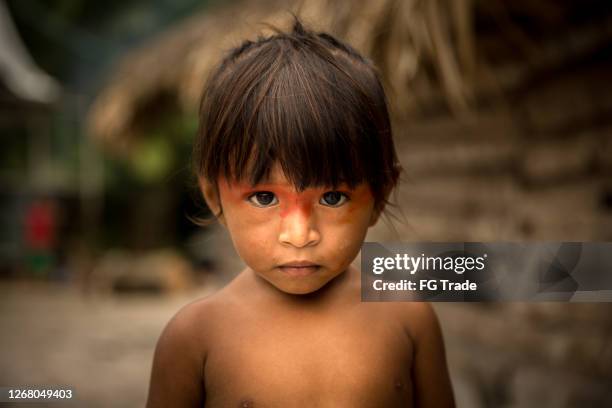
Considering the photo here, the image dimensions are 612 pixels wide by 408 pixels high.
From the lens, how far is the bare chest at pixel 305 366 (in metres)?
0.80

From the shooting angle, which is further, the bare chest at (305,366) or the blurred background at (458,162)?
the blurred background at (458,162)

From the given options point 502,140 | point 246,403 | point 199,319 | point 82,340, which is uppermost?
point 502,140

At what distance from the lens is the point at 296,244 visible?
75 cm

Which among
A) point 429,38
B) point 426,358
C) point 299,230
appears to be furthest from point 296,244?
point 429,38

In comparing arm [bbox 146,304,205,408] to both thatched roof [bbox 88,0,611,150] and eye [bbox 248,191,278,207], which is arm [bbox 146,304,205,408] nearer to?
eye [bbox 248,191,278,207]

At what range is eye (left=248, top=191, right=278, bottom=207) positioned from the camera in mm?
783

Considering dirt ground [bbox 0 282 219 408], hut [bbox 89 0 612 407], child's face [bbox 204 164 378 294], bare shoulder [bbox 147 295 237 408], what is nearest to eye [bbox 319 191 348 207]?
child's face [bbox 204 164 378 294]

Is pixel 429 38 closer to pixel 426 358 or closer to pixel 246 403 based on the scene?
pixel 426 358

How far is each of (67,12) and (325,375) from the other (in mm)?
8972

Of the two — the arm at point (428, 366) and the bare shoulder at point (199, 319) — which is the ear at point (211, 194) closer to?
the bare shoulder at point (199, 319)

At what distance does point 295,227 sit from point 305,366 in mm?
187

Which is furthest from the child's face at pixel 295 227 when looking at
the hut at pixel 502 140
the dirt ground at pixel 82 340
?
the dirt ground at pixel 82 340

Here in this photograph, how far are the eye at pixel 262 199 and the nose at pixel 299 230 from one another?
0.09 ft

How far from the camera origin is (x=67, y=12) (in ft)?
28.5
